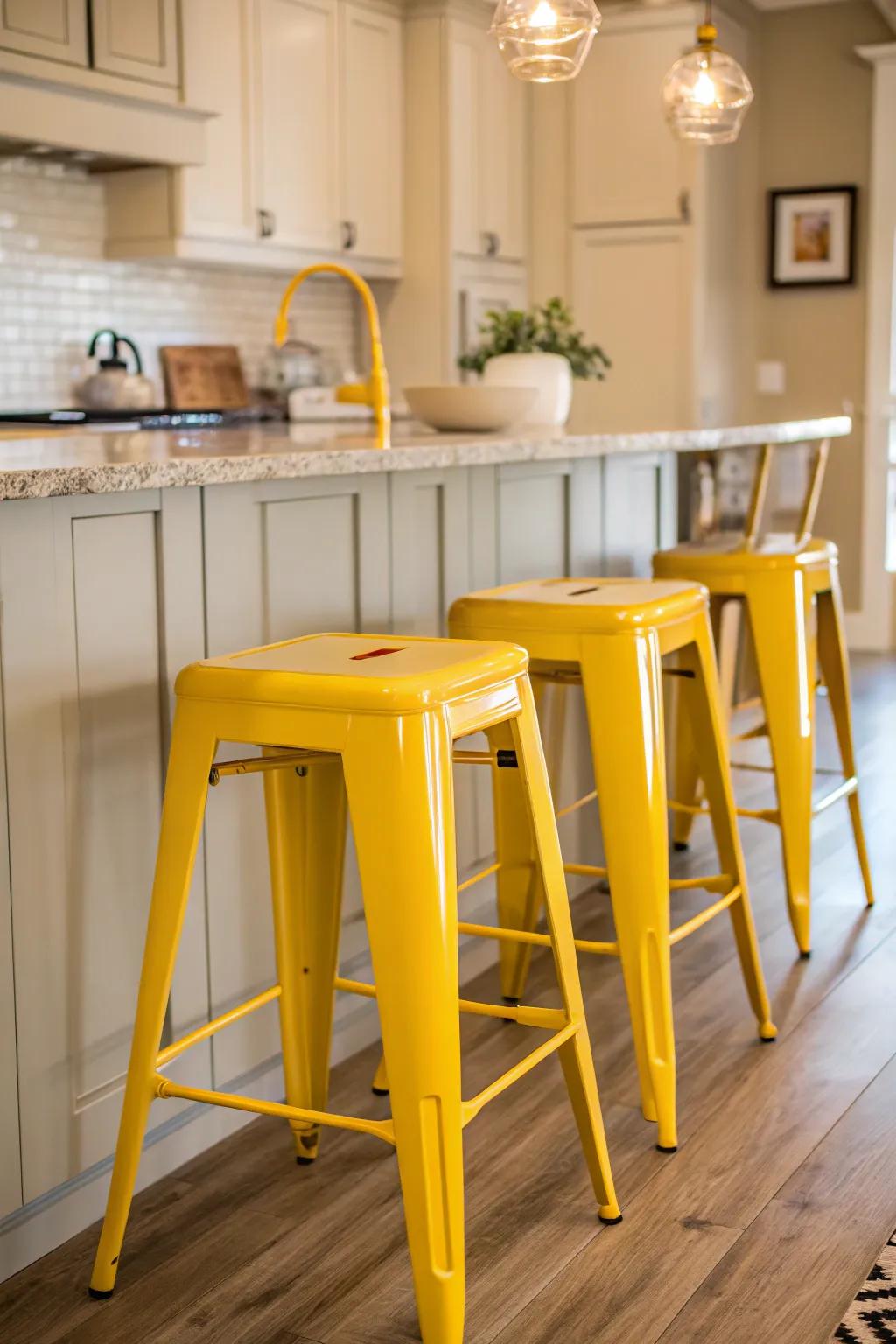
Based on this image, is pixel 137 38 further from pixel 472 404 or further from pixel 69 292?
pixel 472 404

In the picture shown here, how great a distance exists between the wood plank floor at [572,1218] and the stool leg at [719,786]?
0.33 feet

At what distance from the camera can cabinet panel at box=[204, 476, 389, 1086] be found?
2047 mm

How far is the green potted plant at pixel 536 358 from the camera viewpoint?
11.1 ft

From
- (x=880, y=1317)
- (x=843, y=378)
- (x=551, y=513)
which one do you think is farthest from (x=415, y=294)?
(x=880, y=1317)

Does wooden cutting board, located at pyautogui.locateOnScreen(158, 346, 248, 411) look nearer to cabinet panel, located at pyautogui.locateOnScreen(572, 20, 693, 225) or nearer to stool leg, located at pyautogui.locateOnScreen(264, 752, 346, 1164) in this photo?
cabinet panel, located at pyautogui.locateOnScreen(572, 20, 693, 225)

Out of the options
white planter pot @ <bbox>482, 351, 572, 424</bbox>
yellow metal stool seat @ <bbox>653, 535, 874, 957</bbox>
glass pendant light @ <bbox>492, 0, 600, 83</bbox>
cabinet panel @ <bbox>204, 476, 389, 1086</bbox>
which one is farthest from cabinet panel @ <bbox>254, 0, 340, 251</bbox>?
cabinet panel @ <bbox>204, 476, 389, 1086</bbox>

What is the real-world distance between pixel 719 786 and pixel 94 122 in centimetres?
284

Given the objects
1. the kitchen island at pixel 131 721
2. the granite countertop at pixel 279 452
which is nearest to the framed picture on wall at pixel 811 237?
the granite countertop at pixel 279 452

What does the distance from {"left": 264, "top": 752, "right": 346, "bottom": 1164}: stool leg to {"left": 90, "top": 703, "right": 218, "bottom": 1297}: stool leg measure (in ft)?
0.91

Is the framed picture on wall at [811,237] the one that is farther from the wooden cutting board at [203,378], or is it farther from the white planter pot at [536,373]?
the white planter pot at [536,373]

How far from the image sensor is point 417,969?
1.52 meters

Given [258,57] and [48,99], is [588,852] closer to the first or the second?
[48,99]

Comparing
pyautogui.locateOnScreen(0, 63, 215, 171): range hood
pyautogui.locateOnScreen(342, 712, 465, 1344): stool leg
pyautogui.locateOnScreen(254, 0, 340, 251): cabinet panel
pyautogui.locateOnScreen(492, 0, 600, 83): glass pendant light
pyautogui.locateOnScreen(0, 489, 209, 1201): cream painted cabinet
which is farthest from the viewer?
pyautogui.locateOnScreen(254, 0, 340, 251): cabinet panel

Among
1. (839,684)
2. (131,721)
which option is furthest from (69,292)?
(131,721)
